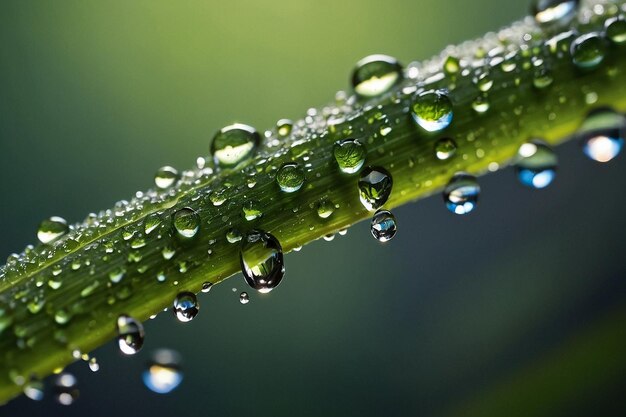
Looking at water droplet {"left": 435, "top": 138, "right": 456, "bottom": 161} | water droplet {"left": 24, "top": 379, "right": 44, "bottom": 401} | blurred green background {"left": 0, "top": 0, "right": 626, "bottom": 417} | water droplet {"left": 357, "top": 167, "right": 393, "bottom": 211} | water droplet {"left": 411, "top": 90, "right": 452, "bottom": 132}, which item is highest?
blurred green background {"left": 0, "top": 0, "right": 626, "bottom": 417}

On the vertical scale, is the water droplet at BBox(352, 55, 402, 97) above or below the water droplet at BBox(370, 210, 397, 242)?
above

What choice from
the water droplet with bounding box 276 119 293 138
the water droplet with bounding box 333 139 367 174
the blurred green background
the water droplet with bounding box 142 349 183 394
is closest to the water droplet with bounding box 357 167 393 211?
the water droplet with bounding box 333 139 367 174

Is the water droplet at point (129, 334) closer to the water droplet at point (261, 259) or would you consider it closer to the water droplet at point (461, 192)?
the water droplet at point (261, 259)

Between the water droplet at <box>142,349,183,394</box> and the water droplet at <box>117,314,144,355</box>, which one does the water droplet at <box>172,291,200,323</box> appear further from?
the water droplet at <box>142,349,183,394</box>

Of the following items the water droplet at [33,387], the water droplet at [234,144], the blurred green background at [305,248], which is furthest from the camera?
the blurred green background at [305,248]

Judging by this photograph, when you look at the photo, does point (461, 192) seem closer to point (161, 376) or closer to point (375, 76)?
point (375, 76)

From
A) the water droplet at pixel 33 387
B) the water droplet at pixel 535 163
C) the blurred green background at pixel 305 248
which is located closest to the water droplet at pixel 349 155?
the water droplet at pixel 535 163

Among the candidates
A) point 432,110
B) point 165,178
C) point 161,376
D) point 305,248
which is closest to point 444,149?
point 432,110
